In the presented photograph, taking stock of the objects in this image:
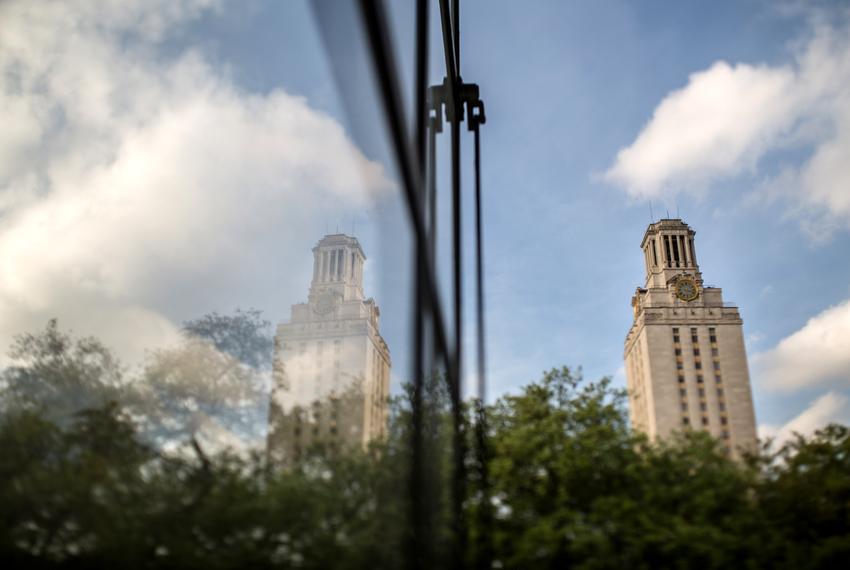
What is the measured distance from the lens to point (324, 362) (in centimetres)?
94

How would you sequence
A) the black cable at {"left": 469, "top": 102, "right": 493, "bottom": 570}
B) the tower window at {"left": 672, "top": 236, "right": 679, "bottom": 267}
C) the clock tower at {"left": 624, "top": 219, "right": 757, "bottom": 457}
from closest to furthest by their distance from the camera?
the black cable at {"left": 469, "top": 102, "right": 493, "bottom": 570}
the clock tower at {"left": 624, "top": 219, "right": 757, "bottom": 457}
the tower window at {"left": 672, "top": 236, "right": 679, "bottom": 267}

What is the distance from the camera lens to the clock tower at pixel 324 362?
90 cm

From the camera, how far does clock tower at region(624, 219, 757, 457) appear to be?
1068 inches

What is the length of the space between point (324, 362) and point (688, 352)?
3094 cm

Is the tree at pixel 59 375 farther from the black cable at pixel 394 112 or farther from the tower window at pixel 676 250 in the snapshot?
the tower window at pixel 676 250

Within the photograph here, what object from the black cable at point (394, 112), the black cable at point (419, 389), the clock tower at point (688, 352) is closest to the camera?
the black cable at point (394, 112)

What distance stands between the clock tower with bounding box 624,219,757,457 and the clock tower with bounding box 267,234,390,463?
2685 centimetres

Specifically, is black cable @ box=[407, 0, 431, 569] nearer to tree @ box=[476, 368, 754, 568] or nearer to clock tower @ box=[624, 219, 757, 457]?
tree @ box=[476, 368, 754, 568]

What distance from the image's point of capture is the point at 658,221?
33438 millimetres

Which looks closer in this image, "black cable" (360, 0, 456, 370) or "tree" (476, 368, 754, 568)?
"black cable" (360, 0, 456, 370)

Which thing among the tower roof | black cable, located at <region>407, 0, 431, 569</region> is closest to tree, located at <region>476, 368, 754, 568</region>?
black cable, located at <region>407, 0, 431, 569</region>

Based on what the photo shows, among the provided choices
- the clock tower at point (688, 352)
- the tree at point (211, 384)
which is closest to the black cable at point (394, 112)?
the tree at point (211, 384)

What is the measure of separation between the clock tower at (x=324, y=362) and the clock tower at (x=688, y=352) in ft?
88.1

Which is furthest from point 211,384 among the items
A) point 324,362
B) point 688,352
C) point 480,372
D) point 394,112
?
point 688,352
